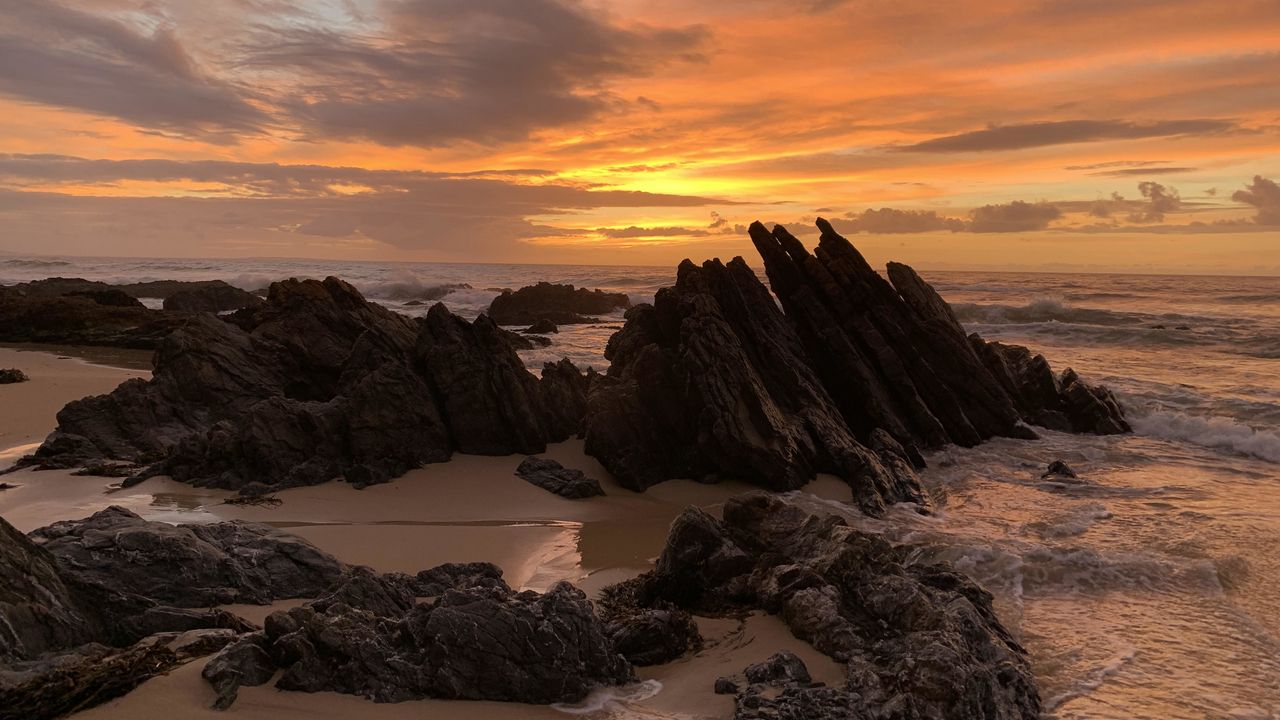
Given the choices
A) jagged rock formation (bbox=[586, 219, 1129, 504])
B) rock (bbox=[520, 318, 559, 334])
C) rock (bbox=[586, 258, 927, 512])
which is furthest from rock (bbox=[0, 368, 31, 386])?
rock (bbox=[520, 318, 559, 334])

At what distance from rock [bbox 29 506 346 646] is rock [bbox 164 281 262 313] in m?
41.9

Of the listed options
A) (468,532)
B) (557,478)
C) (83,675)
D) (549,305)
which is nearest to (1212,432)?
(557,478)

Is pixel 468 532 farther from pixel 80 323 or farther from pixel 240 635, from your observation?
pixel 80 323

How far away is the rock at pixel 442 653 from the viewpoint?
270 inches

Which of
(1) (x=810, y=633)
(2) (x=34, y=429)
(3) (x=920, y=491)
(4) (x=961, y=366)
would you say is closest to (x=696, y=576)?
(1) (x=810, y=633)

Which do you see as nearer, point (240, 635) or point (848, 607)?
point (240, 635)

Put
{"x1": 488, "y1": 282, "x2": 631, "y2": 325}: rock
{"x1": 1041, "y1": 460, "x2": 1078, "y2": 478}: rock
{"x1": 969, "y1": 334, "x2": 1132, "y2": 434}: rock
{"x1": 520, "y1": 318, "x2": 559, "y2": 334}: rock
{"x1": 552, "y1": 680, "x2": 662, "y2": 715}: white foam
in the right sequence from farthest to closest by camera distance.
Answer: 1. {"x1": 488, "y1": 282, "x2": 631, "y2": 325}: rock
2. {"x1": 520, "y1": 318, "x2": 559, "y2": 334}: rock
3. {"x1": 969, "y1": 334, "x2": 1132, "y2": 434}: rock
4. {"x1": 1041, "y1": 460, "x2": 1078, "y2": 478}: rock
5. {"x1": 552, "y1": 680, "x2": 662, "y2": 715}: white foam

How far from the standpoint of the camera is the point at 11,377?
23.9 meters

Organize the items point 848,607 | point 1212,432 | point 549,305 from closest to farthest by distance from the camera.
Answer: point 848,607
point 1212,432
point 549,305

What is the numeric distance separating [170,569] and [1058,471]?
17.0m

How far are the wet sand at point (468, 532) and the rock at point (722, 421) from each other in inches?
17.7

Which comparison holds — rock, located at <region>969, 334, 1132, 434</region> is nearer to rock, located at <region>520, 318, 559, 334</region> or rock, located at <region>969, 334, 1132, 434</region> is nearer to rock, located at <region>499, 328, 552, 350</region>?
rock, located at <region>499, 328, 552, 350</region>

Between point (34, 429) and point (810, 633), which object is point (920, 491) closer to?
point (810, 633)

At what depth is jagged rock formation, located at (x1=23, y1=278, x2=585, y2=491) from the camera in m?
15.1
